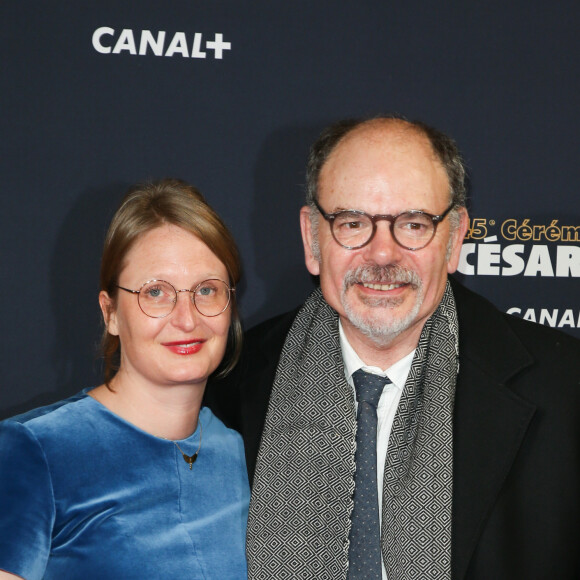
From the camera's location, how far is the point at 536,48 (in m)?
2.79

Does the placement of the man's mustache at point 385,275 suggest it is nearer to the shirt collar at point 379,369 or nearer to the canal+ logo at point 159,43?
the shirt collar at point 379,369

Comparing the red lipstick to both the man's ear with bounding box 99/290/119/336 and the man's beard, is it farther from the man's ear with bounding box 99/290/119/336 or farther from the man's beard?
the man's beard

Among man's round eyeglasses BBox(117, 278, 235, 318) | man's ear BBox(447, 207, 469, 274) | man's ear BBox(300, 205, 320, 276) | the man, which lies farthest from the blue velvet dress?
man's ear BBox(447, 207, 469, 274)

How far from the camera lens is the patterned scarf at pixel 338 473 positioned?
182 centimetres

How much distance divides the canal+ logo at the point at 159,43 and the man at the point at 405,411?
0.77 meters

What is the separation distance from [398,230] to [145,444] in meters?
0.77

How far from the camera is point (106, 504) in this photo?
1.74 m

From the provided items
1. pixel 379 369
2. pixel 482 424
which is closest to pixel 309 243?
pixel 379 369

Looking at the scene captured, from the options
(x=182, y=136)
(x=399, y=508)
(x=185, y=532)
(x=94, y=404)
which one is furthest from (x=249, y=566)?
(x=182, y=136)

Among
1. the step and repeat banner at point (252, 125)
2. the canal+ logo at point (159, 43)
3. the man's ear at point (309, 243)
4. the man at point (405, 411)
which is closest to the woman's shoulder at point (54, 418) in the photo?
the man at point (405, 411)

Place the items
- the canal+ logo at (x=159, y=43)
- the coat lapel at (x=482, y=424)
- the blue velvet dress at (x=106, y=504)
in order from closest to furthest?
the blue velvet dress at (x=106, y=504), the coat lapel at (x=482, y=424), the canal+ logo at (x=159, y=43)

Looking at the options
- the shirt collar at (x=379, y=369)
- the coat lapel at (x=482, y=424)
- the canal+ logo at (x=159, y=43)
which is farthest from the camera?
the canal+ logo at (x=159, y=43)

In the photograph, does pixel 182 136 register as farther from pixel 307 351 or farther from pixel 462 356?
pixel 462 356

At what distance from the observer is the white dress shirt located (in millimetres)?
1967
